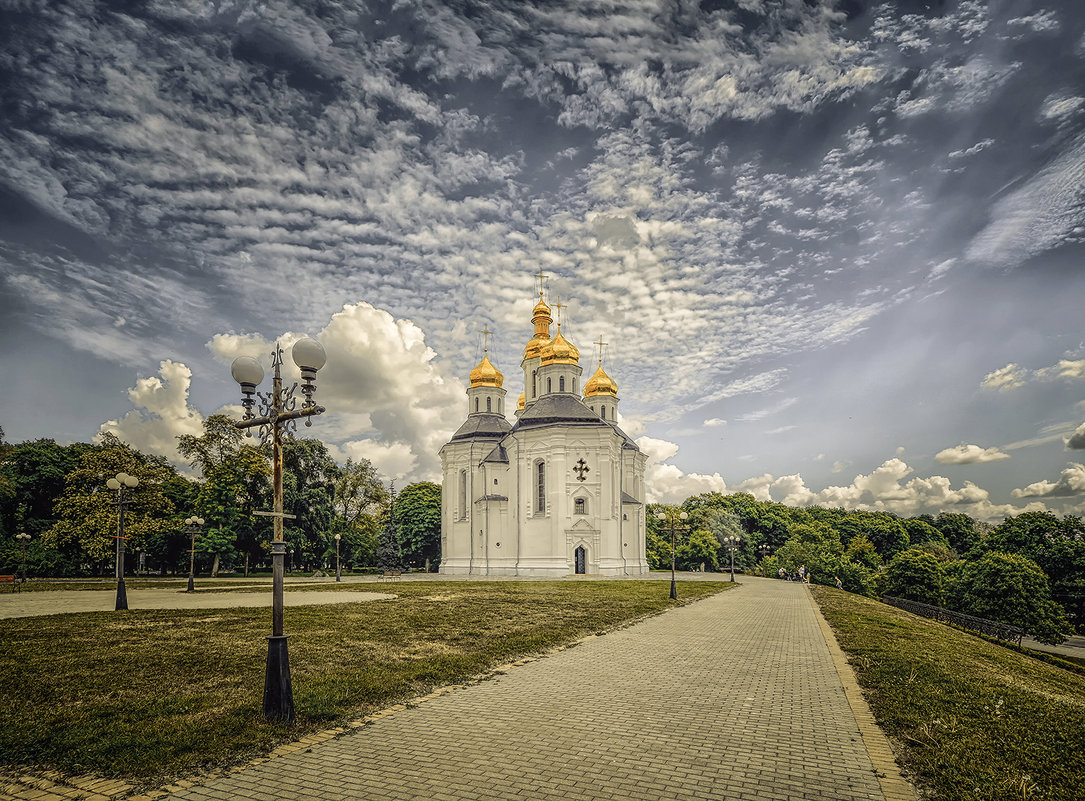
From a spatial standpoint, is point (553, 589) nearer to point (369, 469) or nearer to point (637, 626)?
point (637, 626)

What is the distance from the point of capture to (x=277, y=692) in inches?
273

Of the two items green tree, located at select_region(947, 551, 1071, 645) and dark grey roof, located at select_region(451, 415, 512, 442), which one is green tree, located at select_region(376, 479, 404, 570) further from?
green tree, located at select_region(947, 551, 1071, 645)

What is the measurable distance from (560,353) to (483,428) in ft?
29.4

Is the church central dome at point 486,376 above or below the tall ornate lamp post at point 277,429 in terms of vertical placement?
above

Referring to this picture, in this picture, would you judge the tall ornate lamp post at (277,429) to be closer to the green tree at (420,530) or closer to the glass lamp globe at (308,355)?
the glass lamp globe at (308,355)

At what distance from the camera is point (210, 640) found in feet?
40.5

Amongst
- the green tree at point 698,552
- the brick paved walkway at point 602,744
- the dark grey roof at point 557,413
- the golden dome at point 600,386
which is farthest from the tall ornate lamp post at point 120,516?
the green tree at point 698,552

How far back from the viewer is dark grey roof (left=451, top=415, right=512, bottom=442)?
47.9 meters

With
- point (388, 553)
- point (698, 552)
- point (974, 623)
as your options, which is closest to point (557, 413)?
point (388, 553)

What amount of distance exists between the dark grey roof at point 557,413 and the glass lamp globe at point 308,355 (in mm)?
33432

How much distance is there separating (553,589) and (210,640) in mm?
17213

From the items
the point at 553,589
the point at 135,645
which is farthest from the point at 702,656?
the point at 553,589

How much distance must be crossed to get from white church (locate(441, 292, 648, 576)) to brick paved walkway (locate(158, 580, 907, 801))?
29.7 meters

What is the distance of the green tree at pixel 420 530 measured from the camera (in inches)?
2301
